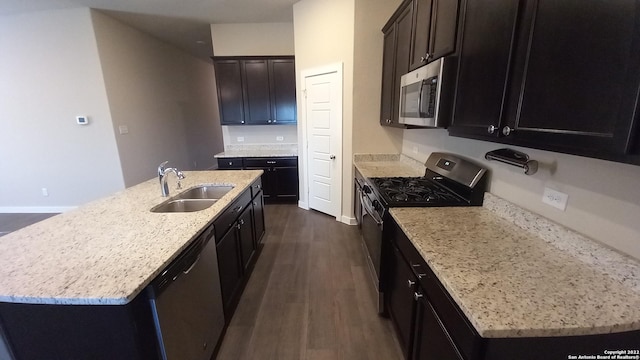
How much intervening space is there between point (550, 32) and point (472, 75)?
445 mm

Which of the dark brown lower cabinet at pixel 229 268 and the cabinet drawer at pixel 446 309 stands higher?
the cabinet drawer at pixel 446 309

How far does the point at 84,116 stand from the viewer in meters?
3.87

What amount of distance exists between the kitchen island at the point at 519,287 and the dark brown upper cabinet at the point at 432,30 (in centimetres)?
108

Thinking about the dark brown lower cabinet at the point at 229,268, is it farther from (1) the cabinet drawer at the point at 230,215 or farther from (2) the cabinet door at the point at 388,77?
(2) the cabinet door at the point at 388,77

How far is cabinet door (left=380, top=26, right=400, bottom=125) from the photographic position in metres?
2.72

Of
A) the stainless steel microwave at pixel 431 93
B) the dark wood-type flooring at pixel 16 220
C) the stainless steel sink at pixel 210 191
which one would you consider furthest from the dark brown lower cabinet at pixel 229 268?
the dark wood-type flooring at pixel 16 220

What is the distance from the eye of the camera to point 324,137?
3645 mm

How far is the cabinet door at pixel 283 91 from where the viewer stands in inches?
174

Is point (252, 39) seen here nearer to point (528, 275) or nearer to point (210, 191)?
point (210, 191)

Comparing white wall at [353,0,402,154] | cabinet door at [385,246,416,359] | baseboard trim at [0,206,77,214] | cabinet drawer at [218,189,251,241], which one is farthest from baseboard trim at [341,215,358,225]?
baseboard trim at [0,206,77,214]

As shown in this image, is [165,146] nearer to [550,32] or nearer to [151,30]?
[151,30]

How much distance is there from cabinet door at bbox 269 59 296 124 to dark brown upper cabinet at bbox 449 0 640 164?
11.5 ft

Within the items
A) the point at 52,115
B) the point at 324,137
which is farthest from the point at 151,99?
the point at 324,137

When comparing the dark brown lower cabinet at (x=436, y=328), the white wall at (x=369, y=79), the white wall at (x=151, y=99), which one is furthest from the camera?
the white wall at (x=151, y=99)
